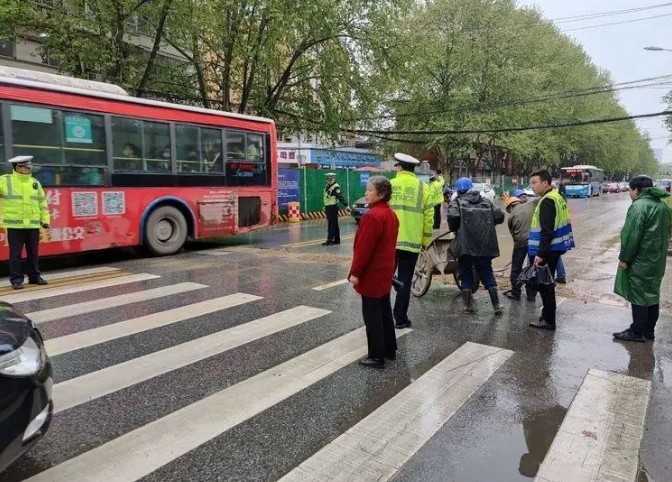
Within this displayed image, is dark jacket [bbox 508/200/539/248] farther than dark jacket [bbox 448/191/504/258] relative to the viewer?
Yes

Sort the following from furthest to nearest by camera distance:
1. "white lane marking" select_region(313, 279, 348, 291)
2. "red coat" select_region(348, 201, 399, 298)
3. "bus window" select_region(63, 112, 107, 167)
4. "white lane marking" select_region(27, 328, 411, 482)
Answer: "bus window" select_region(63, 112, 107, 167) → "white lane marking" select_region(313, 279, 348, 291) → "red coat" select_region(348, 201, 399, 298) → "white lane marking" select_region(27, 328, 411, 482)

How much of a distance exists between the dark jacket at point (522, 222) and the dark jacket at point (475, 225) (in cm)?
136

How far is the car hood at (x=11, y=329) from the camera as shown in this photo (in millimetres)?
2548

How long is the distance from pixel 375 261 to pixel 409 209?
143 centimetres

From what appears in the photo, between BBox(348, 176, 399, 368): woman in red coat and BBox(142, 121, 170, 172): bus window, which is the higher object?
BBox(142, 121, 170, 172): bus window

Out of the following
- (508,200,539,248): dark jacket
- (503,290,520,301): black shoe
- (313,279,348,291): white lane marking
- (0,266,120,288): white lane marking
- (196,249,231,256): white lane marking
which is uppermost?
(508,200,539,248): dark jacket

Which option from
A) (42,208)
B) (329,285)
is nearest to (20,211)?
(42,208)

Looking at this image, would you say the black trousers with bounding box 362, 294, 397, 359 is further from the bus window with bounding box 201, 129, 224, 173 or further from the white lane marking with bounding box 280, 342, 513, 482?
the bus window with bounding box 201, 129, 224, 173

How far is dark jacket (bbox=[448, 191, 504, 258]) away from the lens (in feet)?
20.0

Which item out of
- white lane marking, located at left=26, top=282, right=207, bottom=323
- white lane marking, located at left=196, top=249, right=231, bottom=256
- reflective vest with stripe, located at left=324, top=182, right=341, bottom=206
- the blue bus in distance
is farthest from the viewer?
the blue bus in distance

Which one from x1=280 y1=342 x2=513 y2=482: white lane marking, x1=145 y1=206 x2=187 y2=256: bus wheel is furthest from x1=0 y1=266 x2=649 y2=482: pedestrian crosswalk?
x1=145 y1=206 x2=187 y2=256: bus wheel

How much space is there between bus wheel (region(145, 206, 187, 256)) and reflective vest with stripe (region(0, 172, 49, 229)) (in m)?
2.76

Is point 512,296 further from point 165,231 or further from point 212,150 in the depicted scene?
point 212,150

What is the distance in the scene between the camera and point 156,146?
33.0 feet
